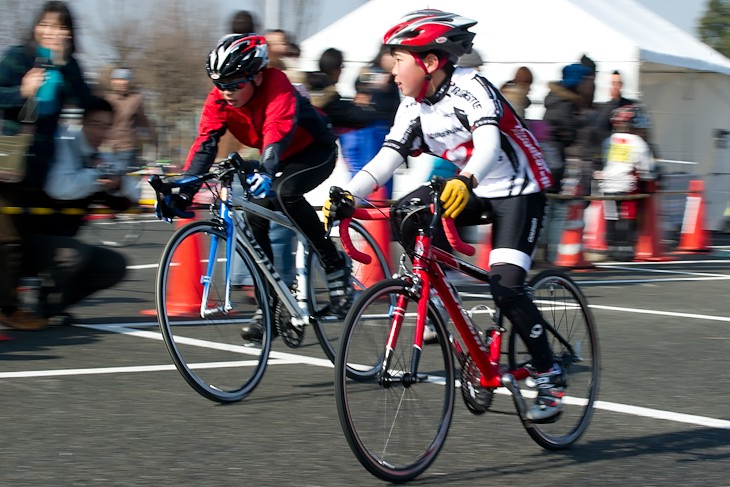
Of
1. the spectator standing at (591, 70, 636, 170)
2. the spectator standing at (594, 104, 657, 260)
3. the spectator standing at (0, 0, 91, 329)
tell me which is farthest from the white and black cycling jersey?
the spectator standing at (594, 104, 657, 260)

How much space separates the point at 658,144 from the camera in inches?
707

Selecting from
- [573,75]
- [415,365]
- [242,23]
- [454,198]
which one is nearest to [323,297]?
[415,365]

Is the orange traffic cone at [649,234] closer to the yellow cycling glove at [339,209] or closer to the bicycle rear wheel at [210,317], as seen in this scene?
the bicycle rear wheel at [210,317]

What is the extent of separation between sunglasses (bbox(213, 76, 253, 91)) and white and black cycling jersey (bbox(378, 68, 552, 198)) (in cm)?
132

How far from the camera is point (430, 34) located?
5383 millimetres

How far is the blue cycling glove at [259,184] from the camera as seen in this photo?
6.46 metres

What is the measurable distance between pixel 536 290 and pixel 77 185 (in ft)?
13.4

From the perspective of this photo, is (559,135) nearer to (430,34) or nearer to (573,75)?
(573,75)

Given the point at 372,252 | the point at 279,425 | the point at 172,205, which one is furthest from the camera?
the point at 372,252

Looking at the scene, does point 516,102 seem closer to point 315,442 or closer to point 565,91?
point 565,91

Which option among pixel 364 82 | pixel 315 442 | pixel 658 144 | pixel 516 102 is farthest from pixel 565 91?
pixel 315 442

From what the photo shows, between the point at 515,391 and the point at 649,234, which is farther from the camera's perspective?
the point at 649,234

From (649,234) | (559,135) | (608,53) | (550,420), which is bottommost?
(649,234)

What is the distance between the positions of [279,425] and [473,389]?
1.16m
